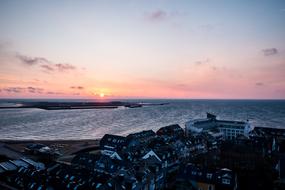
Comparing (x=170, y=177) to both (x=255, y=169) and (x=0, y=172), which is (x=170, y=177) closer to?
(x=255, y=169)

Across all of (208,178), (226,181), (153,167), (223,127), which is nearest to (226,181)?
(226,181)

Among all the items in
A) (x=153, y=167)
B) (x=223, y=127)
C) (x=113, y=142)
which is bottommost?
(x=153, y=167)

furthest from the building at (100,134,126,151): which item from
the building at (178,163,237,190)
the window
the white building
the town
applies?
the white building

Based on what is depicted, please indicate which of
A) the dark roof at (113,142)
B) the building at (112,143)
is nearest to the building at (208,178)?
the building at (112,143)

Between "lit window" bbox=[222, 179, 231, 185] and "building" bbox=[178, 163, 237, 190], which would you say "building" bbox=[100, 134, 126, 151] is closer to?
"building" bbox=[178, 163, 237, 190]

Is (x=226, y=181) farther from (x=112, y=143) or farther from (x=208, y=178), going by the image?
(x=112, y=143)

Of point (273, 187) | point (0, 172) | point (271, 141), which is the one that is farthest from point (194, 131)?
point (0, 172)

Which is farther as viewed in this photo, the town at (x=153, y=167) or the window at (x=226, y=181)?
the town at (x=153, y=167)

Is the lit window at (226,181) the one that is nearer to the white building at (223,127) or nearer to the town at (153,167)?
the town at (153,167)
